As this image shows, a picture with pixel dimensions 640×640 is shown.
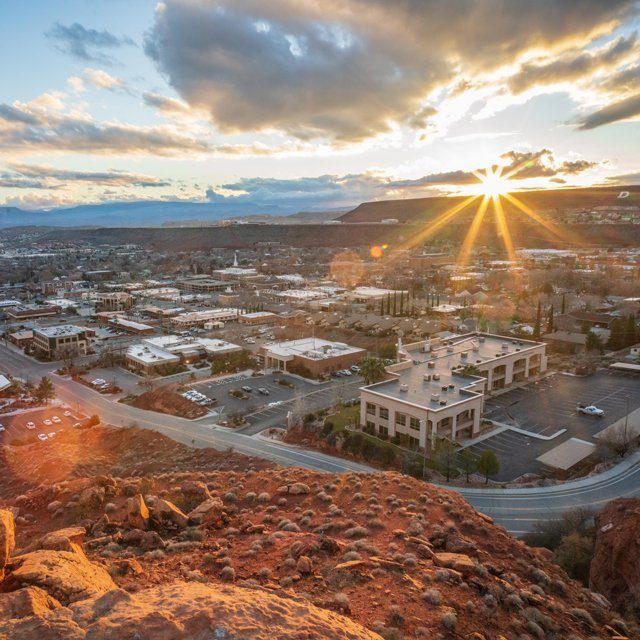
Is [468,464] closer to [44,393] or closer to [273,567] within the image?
[273,567]

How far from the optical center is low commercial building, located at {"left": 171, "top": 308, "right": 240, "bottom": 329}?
208 feet

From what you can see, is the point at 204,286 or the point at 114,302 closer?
the point at 114,302

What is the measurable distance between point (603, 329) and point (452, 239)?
4477 inches

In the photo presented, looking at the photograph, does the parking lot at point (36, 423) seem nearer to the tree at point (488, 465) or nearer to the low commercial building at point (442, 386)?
the low commercial building at point (442, 386)

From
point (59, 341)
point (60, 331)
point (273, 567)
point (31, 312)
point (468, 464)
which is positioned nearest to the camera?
point (273, 567)

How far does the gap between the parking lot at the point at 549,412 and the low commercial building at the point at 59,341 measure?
40106mm

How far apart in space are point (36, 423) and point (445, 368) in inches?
1028

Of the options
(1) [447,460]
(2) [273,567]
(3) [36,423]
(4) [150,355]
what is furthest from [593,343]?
(3) [36,423]

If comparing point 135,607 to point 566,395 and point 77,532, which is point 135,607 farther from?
point 566,395

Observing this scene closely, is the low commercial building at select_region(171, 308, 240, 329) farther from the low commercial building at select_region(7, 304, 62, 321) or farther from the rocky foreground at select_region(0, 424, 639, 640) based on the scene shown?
the rocky foreground at select_region(0, 424, 639, 640)

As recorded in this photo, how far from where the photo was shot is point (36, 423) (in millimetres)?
32281

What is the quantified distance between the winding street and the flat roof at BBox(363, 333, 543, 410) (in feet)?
18.6

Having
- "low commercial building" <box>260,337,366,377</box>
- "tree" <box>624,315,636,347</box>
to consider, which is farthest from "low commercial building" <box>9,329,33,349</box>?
"tree" <box>624,315,636,347</box>

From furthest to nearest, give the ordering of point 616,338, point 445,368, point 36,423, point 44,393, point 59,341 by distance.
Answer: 1. point 59,341
2. point 616,338
3. point 44,393
4. point 445,368
5. point 36,423
